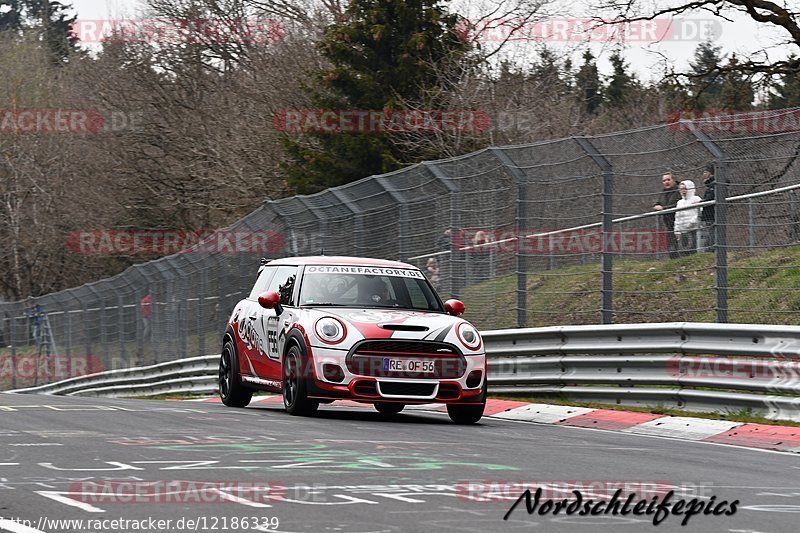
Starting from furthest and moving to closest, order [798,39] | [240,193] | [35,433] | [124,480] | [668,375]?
1. [240,193]
2. [798,39]
3. [668,375]
4. [35,433]
5. [124,480]

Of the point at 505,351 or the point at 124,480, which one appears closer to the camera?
the point at 124,480

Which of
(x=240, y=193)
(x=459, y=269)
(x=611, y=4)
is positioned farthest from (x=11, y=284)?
(x=459, y=269)

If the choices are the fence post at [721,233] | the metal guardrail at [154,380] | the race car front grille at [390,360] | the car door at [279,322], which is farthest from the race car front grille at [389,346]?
the metal guardrail at [154,380]

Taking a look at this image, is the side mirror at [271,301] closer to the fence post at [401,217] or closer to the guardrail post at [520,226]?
the guardrail post at [520,226]

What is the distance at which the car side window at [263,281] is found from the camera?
49.7ft

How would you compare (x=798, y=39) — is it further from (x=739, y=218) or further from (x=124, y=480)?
(x=124, y=480)

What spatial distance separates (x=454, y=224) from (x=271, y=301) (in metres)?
3.75

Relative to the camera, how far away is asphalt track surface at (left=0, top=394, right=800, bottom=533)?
644cm

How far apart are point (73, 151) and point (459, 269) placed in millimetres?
37229

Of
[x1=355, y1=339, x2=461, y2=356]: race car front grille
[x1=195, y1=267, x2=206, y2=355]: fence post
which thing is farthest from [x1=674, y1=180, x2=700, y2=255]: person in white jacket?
[x1=195, y1=267, x2=206, y2=355]: fence post

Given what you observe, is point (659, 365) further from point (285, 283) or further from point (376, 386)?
point (285, 283)

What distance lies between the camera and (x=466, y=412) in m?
13.0

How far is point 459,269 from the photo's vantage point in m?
16.9

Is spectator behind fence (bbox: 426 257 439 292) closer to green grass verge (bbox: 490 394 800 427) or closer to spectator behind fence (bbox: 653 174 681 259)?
green grass verge (bbox: 490 394 800 427)
